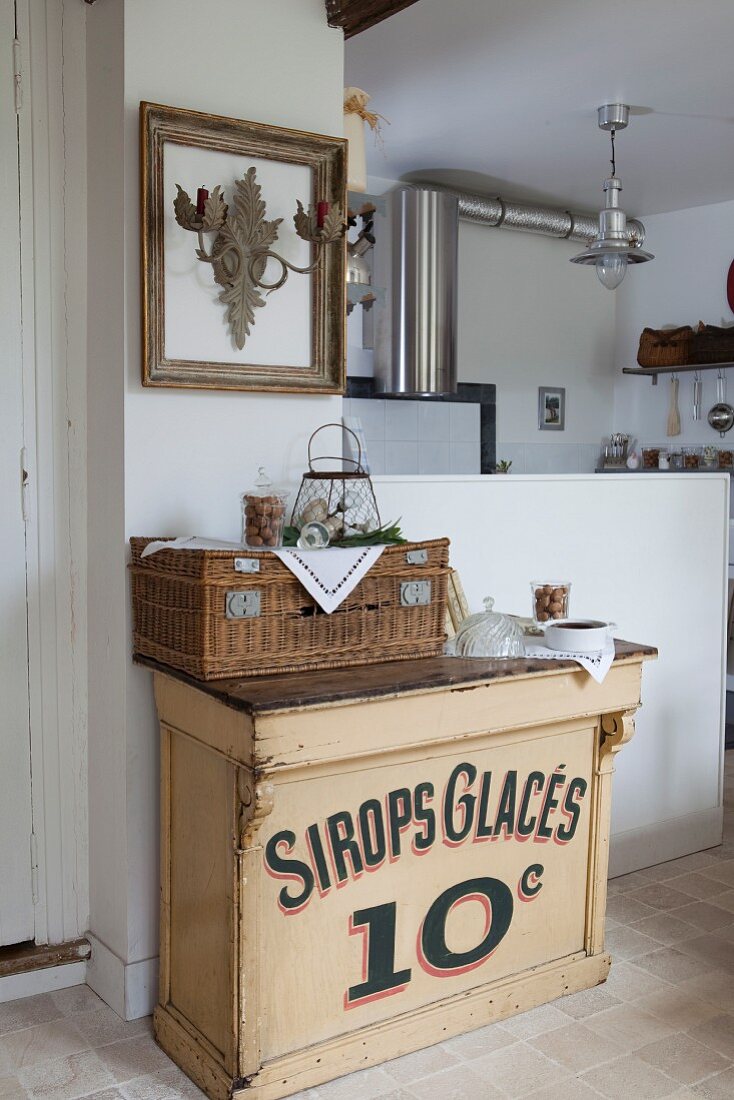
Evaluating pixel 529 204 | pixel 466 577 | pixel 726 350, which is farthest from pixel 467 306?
pixel 466 577

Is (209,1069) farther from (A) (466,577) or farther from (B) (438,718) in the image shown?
(A) (466,577)

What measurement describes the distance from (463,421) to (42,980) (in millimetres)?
4000

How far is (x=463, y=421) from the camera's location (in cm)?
600

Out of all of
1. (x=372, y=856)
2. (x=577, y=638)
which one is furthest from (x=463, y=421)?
(x=372, y=856)

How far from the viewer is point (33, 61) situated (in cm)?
257

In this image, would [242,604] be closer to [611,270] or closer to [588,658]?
[588,658]

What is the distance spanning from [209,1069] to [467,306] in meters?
4.66

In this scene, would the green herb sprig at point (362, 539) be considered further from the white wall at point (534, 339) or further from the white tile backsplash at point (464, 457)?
the white wall at point (534, 339)

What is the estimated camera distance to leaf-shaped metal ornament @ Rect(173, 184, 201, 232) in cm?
242

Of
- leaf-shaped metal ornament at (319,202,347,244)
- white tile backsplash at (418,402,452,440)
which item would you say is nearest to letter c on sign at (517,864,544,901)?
leaf-shaped metal ornament at (319,202,347,244)

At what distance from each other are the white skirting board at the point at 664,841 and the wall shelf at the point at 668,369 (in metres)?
3.06

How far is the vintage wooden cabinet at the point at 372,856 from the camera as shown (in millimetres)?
2172

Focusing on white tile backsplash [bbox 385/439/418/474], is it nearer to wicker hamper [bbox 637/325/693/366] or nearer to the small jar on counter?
wicker hamper [bbox 637/325/693/366]

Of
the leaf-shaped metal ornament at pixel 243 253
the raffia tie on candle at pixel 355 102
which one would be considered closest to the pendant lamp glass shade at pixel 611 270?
the raffia tie on candle at pixel 355 102
